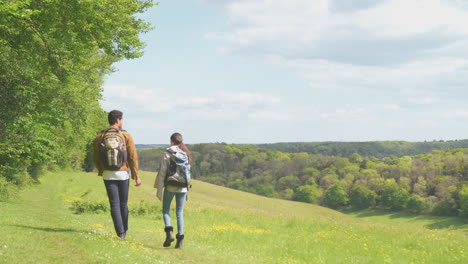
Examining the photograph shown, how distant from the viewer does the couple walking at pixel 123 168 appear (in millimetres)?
10000

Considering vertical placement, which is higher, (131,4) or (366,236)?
(131,4)

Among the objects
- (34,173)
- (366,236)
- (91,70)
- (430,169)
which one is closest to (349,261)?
(366,236)

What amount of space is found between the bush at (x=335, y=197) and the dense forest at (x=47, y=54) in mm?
146996

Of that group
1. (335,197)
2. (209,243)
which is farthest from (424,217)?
(209,243)

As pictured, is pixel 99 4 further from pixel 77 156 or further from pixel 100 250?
pixel 77 156

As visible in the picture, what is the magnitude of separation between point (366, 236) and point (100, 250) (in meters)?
13.2

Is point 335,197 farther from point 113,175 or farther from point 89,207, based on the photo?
point 113,175

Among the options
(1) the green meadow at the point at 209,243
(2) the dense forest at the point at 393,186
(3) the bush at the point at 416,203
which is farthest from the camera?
(2) the dense forest at the point at 393,186

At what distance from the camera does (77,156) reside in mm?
70625

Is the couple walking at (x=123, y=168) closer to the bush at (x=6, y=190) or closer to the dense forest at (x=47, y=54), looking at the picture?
the dense forest at (x=47, y=54)

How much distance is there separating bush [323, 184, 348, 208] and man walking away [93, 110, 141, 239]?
162400 millimetres

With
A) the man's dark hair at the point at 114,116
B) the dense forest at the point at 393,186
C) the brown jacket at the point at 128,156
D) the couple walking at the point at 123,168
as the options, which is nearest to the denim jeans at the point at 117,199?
the couple walking at the point at 123,168

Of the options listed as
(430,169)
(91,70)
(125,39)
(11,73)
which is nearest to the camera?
(11,73)

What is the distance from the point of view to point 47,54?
21250 mm
